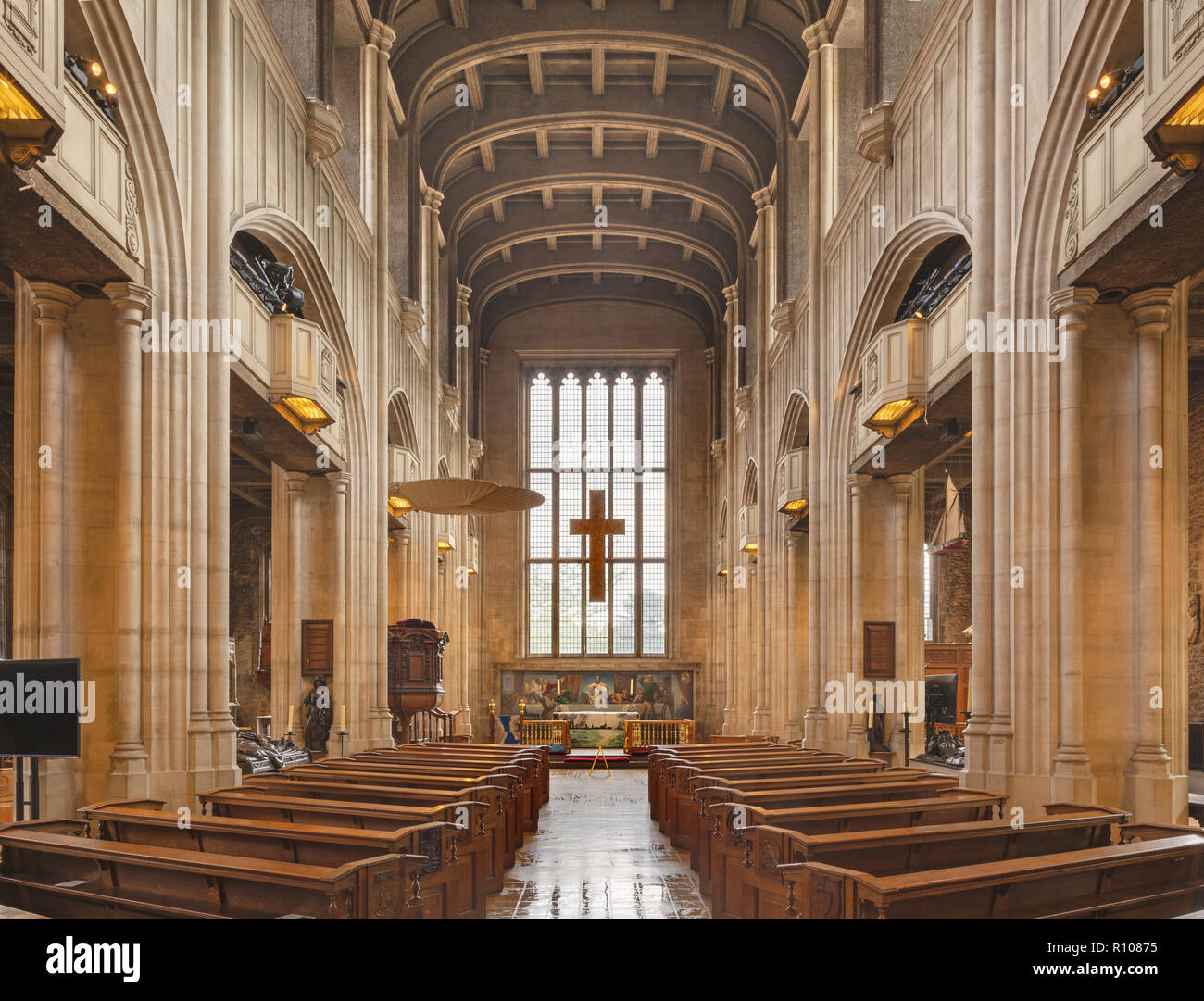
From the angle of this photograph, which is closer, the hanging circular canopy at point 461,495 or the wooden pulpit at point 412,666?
the hanging circular canopy at point 461,495

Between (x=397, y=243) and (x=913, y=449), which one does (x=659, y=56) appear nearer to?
(x=397, y=243)

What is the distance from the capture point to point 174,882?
4887 millimetres

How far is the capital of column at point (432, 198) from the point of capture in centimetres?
2012

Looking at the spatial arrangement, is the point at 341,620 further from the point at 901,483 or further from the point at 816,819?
the point at 816,819

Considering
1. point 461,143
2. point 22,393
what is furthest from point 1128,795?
point 461,143

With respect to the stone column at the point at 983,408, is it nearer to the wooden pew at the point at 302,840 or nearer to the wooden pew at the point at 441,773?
the wooden pew at the point at 441,773

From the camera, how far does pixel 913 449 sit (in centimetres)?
1245

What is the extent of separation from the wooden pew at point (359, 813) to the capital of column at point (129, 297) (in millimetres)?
3254

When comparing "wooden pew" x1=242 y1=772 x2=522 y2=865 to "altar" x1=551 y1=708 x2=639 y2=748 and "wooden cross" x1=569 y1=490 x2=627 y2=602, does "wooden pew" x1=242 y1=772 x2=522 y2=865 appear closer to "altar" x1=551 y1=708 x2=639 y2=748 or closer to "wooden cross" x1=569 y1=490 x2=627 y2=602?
"wooden cross" x1=569 y1=490 x2=627 y2=602

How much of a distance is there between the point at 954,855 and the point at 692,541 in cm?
2437

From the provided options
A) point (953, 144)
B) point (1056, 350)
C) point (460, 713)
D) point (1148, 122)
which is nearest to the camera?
point (1148, 122)

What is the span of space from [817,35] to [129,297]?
11.1 meters

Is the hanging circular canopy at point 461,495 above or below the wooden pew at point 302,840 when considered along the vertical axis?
above

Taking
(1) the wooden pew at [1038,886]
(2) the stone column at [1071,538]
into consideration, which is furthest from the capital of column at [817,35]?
(1) the wooden pew at [1038,886]
